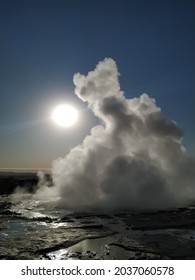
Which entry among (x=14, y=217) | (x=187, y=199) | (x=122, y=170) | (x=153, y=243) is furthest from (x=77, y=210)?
(x=187, y=199)

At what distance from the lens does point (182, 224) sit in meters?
23.5

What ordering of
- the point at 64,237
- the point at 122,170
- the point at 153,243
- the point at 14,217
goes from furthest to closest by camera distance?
the point at 122,170 → the point at 14,217 → the point at 64,237 → the point at 153,243

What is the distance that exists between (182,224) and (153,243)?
21.2ft

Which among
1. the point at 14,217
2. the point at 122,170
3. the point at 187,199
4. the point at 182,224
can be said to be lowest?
the point at 182,224

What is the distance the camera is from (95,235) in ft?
64.6

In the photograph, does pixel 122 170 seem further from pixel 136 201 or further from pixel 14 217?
pixel 14 217

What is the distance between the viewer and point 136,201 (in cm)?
3234

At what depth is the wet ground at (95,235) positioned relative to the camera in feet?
51.7

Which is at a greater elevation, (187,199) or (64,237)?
(187,199)

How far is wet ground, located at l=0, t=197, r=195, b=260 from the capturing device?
51.7ft
